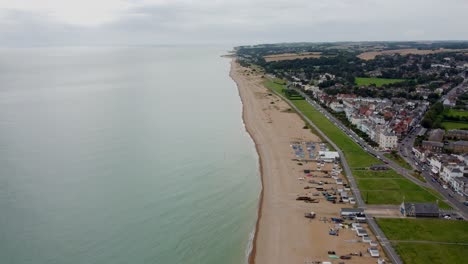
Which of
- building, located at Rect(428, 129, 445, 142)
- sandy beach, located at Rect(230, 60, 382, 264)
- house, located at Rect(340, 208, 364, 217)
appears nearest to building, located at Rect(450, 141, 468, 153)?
building, located at Rect(428, 129, 445, 142)

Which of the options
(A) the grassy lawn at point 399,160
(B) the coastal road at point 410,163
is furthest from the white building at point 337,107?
(A) the grassy lawn at point 399,160

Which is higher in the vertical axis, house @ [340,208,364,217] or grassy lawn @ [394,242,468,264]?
house @ [340,208,364,217]

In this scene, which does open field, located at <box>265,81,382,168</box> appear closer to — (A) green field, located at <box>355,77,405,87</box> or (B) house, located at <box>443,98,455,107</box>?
(B) house, located at <box>443,98,455,107</box>

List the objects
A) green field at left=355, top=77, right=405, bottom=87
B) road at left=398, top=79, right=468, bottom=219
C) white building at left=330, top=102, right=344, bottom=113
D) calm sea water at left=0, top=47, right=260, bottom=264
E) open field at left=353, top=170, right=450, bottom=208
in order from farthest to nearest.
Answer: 1. green field at left=355, top=77, right=405, bottom=87
2. white building at left=330, top=102, right=344, bottom=113
3. open field at left=353, top=170, right=450, bottom=208
4. road at left=398, top=79, right=468, bottom=219
5. calm sea water at left=0, top=47, right=260, bottom=264

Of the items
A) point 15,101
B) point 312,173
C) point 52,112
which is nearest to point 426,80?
point 312,173

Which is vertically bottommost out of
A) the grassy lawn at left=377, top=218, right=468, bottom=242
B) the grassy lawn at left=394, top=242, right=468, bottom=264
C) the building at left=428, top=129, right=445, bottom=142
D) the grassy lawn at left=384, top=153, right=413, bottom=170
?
the grassy lawn at left=394, top=242, right=468, bottom=264

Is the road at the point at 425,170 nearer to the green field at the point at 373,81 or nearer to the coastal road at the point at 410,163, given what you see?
the coastal road at the point at 410,163

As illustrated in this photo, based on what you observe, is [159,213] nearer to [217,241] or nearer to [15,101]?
[217,241]
